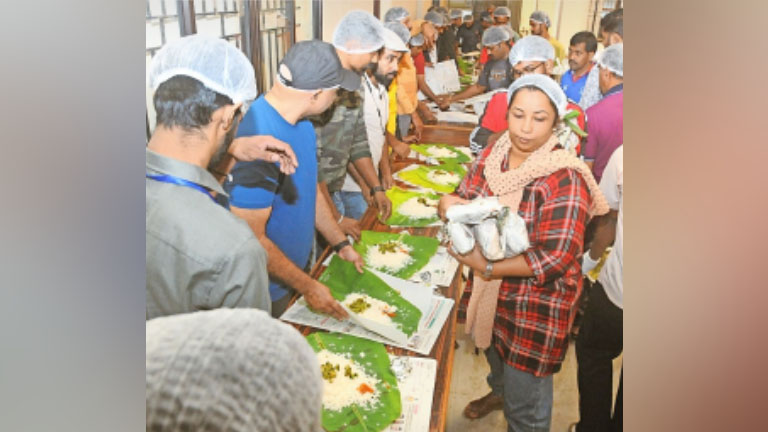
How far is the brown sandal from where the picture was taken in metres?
1.59

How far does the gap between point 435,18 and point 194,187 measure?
9.54 ft

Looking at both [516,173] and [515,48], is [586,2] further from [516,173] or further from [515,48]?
[516,173]

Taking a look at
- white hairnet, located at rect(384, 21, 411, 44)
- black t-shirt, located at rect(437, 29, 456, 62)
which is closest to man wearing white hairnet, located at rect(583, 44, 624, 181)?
white hairnet, located at rect(384, 21, 411, 44)

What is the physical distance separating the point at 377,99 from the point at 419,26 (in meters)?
1.37

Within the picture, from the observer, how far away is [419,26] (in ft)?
10.3

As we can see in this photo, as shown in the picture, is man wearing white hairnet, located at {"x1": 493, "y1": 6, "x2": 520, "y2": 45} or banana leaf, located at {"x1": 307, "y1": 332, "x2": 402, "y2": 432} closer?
banana leaf, located at {"x1": 307, "y1": 332, "x2": 402, "y2": 432}

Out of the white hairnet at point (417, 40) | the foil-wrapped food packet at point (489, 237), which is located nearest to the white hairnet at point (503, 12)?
the white hairnet at point (417, 40)

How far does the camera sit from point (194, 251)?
583mm

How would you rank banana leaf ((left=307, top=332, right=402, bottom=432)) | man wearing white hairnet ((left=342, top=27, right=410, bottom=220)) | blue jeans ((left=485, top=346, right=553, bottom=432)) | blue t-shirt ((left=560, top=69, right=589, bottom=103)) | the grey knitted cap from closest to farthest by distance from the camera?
1. the grey knitted cap
2. banana leaf ((left=307, top=332, right=402, bottom=432))
3. blue jeans ((left=485, top=346, right=553, bottom=432))
4. man wearing white hairnet ((left=342, top=27, right=410, bottom=220))
5. blue t-shirt ((left=560, top=69, right=589, bottom=103))

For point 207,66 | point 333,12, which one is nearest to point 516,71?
point 333,12

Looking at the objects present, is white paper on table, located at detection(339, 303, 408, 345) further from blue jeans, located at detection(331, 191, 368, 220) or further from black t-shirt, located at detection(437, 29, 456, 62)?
black t-shirt, located at detection(437, 29, 456, 62)

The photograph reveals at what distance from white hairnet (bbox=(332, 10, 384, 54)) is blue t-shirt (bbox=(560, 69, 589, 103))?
0.84m
